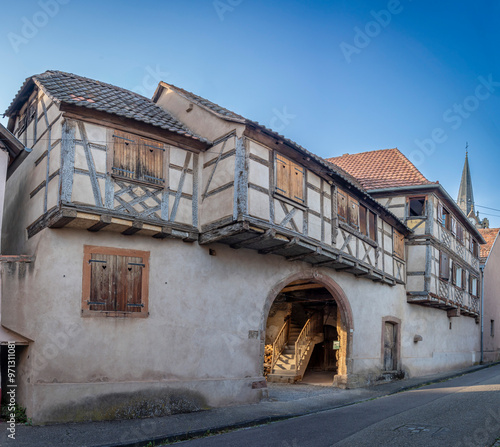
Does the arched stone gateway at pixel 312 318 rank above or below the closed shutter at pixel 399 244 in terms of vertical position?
below

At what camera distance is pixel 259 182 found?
12188 millimetres

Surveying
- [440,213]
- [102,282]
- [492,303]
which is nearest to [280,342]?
[440,213]

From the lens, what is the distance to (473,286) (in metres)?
30.0

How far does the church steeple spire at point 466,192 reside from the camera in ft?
201

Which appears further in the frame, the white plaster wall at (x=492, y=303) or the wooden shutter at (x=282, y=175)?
the white plaster wall at (x=492, y=303)

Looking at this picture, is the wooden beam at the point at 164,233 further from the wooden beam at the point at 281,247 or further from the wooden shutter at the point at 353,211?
the wooden shutter at the point at 353,211

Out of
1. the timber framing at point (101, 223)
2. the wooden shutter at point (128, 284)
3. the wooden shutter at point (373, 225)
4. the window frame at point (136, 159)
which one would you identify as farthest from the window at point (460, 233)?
the wooden shutter at point (128, 284)

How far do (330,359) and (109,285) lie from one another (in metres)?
14.0

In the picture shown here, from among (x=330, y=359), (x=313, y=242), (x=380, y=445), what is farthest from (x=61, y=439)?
(x=330, y=359)

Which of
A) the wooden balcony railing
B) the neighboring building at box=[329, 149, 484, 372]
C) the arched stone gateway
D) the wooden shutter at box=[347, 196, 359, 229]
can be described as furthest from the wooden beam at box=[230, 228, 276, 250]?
the neighboring building at box=[329, 149, 484, 372]

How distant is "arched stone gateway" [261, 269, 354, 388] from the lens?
16.7 meters

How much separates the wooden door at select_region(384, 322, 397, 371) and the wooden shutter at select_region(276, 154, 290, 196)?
353 inches

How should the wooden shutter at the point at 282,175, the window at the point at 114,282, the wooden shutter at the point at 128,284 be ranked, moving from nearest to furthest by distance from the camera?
the window at the point at 114,282, the wooden shutter at the point at 128,284, the wooden shutter at the point at 282,175

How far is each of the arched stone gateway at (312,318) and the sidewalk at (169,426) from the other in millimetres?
2621
